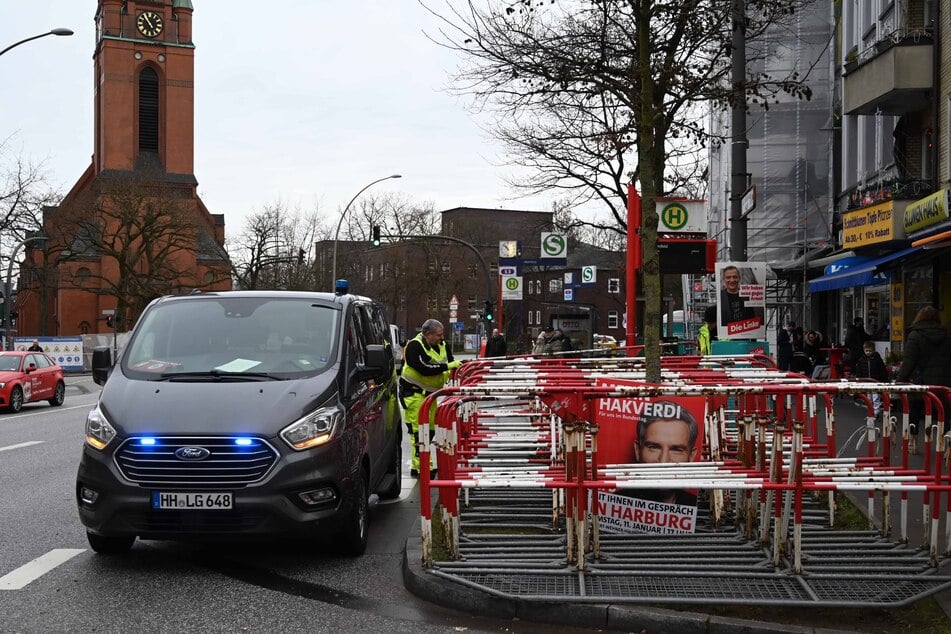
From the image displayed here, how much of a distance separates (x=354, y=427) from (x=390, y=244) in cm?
7400

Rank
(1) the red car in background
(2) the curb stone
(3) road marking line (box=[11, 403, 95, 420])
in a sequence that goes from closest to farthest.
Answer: (2) the curb stone
(3) road marking line (box=[11, 403, 95, 420])
(1) the red car in background

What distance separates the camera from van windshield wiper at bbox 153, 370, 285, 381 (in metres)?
7.58

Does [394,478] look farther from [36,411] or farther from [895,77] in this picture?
[36,411]

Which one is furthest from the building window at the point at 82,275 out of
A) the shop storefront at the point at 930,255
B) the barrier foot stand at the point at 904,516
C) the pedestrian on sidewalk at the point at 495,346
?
the barrier foot stand at the point at 904,516

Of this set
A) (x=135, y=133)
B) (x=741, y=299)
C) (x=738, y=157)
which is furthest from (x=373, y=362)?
(x=135, y=133)

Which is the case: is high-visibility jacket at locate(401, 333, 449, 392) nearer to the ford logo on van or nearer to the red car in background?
the ford logo on van

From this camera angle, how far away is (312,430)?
7.12 m

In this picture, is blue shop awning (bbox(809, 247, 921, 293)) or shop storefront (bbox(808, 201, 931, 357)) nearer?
blue shop awning (bbox(809, 247, 921, 293))

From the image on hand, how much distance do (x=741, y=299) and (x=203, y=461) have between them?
9855mm

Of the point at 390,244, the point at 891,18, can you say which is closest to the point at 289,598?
the point at 891,18

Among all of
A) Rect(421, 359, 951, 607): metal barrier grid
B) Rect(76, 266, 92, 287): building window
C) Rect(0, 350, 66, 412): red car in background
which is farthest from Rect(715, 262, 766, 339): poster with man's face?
Rect(76, 266, 92, 287): building window

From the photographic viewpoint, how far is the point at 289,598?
648 cm

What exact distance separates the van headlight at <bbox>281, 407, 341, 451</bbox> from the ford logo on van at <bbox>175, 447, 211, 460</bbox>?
0.51 meters

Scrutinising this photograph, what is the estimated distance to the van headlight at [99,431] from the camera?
23.1 feet
